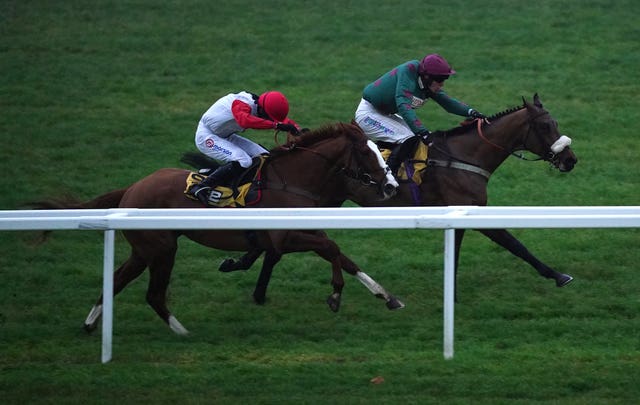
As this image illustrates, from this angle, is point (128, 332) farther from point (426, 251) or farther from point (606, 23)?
point (606, 23)

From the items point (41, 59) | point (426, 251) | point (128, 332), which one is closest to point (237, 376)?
point (128, 332)

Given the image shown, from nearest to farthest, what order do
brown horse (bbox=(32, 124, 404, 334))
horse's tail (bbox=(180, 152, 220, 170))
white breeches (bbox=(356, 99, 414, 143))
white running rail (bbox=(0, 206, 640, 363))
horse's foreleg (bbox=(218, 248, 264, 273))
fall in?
1. white running rail (bbox=(0, 206, 640, 363))
2. brown horse (bbox=(32, 124, 404, 334))
3. horse's foreleg (bbox=(218, 248, 264, 273))
4. horse's tail (bbox=(180, 152, 220, 170))
5. white breeches (bbox=(356, 99, 414, 143))

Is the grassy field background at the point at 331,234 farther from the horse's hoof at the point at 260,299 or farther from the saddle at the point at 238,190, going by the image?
the saddle at the point at 238,190

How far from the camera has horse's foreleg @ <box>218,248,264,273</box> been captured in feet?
29.8

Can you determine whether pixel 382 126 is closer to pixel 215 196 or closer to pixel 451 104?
pixel 451 104

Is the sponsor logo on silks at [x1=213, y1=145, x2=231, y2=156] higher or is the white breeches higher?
the white breeches

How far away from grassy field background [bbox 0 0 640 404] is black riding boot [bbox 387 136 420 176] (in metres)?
1.02

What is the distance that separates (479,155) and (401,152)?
24.7 inches

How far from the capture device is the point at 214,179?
28.5ft

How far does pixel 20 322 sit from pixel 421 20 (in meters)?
10.1

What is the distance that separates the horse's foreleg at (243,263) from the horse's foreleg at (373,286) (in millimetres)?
688

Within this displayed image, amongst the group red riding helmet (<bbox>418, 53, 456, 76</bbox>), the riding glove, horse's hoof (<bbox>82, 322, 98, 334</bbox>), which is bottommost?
horse's hoof (<bbox>82, 322, 98, 334</bbox>)

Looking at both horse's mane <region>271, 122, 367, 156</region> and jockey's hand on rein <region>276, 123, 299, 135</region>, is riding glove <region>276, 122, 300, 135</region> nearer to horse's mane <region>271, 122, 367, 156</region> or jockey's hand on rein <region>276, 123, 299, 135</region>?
jockey's hand on rein <region>276, 123, 299, 135</region>

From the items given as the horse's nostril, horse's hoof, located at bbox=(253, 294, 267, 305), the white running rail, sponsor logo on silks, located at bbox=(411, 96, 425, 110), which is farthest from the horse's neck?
the white running rail
